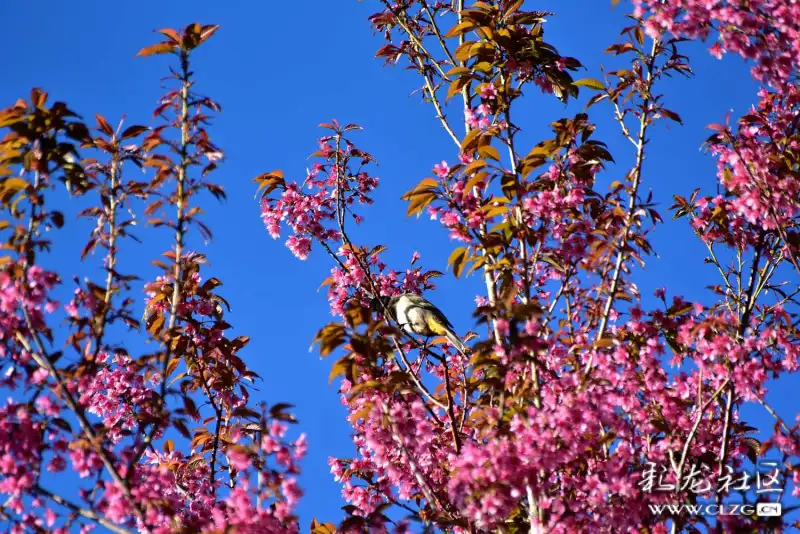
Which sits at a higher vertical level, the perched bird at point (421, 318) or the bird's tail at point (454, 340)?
the perched bird at point (421, 318)

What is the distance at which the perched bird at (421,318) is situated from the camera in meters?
5.70

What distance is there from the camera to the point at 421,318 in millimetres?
5797

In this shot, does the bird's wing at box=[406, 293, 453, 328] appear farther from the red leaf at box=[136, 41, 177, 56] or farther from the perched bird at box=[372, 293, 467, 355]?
the red leaf at box=[136, 41, 177, 56]

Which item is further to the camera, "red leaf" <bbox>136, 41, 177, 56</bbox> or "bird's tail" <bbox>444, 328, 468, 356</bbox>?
"bird's tail" <bbox>444, 328, 468, 356</bbox>

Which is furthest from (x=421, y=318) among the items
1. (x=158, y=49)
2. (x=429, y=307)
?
(x=158, y=49)

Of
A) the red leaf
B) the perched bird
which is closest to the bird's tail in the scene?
the perched bird

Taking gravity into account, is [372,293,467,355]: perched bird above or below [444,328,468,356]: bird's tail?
above

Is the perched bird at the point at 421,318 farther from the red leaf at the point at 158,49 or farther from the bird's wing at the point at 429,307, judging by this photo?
the red leaf at the point at 158,49

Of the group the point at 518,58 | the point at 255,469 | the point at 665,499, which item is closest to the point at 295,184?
the point at 518,58

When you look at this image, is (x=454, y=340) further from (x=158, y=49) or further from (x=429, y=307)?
(x=158, y=49)

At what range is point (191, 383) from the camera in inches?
207

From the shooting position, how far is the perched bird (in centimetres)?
570

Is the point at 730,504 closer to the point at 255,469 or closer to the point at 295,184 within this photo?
the point at 255,469

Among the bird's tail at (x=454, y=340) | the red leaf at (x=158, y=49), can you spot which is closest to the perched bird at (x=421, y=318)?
the bird's tail at (x=454, y=340)
